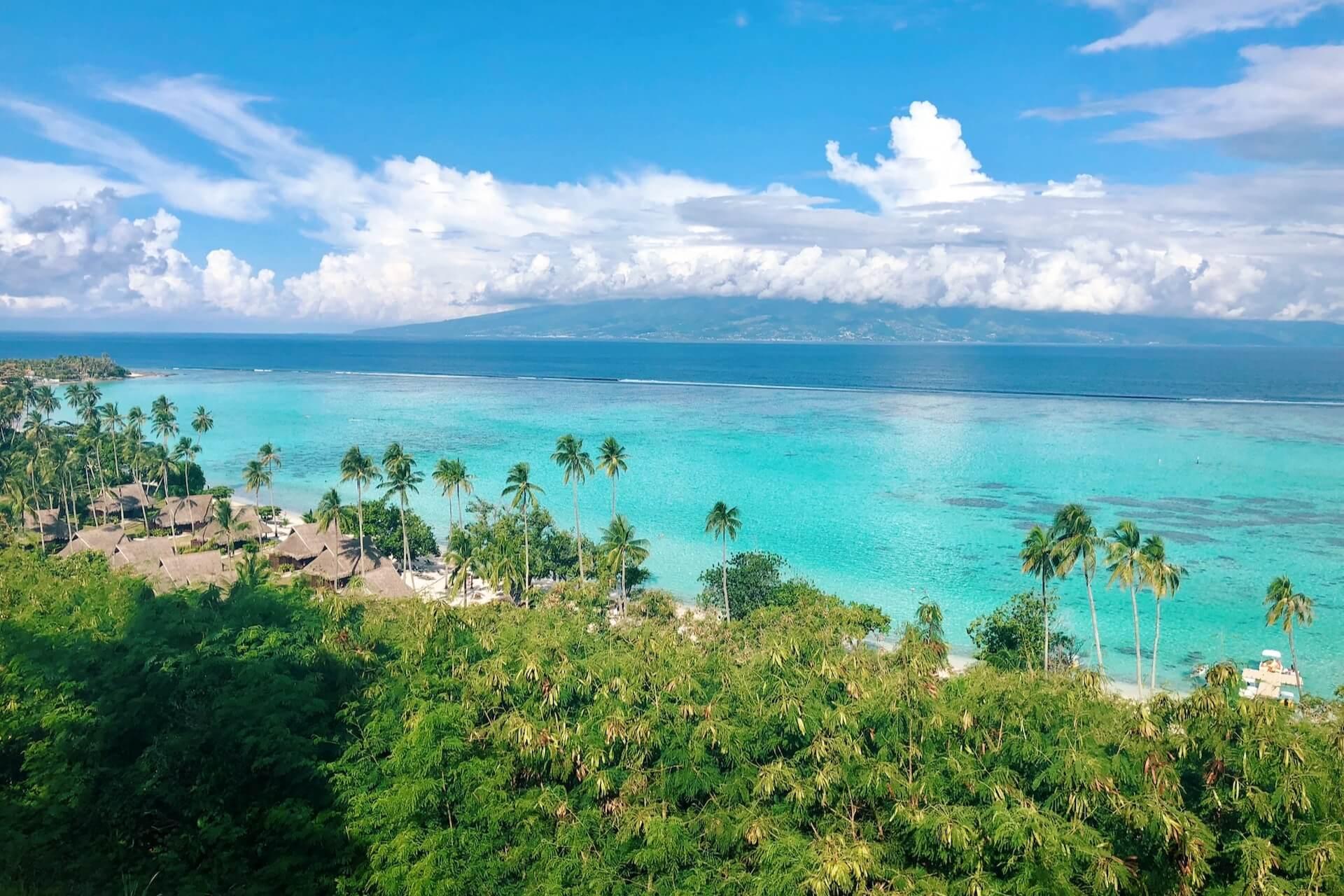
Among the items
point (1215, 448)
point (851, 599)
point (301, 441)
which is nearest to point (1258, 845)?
point (851, 599)

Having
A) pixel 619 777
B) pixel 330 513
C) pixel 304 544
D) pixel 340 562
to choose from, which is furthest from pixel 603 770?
pixel 304 544

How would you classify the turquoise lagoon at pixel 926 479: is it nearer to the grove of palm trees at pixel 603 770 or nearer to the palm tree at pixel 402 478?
the palm tree at pixel 402 478

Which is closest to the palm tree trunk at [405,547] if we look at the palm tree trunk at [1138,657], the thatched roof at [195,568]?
the thatched roof at [195,568]

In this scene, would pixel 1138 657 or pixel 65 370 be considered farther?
pixel 65 370

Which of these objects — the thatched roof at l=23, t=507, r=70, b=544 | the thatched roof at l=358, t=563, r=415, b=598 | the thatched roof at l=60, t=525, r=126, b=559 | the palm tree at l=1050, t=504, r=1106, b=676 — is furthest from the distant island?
the palm tree at l=1050, t=504, r=1106, b=676

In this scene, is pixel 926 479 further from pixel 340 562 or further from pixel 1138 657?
pixel 340 562

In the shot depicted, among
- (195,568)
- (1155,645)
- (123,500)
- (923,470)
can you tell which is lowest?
(1155,645)
